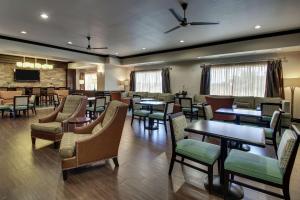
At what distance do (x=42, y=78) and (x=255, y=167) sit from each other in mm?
13286

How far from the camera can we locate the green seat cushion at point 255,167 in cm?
184

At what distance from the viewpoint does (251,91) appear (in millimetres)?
7461

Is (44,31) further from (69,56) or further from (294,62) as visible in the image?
(294,62)

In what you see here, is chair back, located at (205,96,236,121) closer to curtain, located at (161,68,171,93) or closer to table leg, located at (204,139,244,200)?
table leg, located at (204,139,244,200)

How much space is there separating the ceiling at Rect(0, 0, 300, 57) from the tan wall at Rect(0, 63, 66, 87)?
5.28 m

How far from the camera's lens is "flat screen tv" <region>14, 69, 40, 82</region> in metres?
10.9

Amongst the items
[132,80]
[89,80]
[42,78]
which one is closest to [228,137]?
[132,80]

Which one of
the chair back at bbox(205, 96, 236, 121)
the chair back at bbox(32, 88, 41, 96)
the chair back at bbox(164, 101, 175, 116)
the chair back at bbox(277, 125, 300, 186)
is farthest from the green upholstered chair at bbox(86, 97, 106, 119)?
the chair back at bbox(32, 88, 41, 96)

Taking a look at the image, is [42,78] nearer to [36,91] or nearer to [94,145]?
[36,91]

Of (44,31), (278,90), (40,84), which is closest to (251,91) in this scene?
(278,90)

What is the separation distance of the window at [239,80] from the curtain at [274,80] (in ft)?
0.68

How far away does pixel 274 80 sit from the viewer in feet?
22.4

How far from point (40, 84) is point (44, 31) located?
24.2ft

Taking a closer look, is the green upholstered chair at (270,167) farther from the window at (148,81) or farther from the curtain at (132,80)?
the curtain at (132,80)
